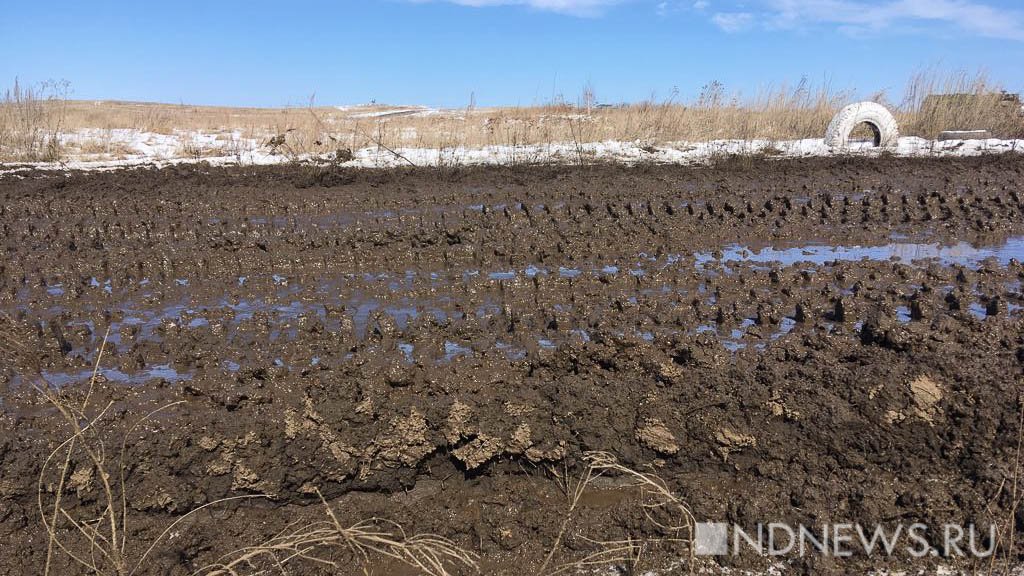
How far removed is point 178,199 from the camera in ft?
32.6

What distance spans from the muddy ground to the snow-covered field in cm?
556

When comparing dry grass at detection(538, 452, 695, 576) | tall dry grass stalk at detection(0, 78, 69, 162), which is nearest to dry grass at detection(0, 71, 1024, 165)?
tall dry grass stalk at detection(0, 78, 69, 162)

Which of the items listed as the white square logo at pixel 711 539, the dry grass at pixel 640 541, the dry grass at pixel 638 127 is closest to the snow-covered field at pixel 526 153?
the dry grass at pixel 638 127

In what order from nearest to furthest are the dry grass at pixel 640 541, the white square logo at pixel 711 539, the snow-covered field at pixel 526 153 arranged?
the dry grass at pixel 640 541
the white square logo at pixel 711 539
the snow-covered field at pixel 526 153

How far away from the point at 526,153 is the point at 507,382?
10432mm

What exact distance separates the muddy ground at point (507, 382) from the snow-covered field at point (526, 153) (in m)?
5.56

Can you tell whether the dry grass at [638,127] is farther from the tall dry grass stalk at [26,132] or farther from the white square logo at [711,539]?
the white square logo at [711,539]

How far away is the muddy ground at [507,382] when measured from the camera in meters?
3.38

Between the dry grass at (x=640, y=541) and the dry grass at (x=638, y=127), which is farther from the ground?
the dry grass at (x=638, y=127)

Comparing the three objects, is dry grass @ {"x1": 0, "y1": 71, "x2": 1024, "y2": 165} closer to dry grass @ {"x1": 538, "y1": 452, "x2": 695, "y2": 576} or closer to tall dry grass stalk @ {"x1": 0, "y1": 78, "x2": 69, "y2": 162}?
tall dry grass stalk @ {"x1": 0, "y1": 78, "x2": 69, "y2": 162}

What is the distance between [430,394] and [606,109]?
61.0ft

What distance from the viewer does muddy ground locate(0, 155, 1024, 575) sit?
11.1 ft

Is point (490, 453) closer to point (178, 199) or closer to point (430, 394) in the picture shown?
point (430, 394)

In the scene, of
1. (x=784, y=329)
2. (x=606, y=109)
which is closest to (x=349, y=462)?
(x=784, y=329)
